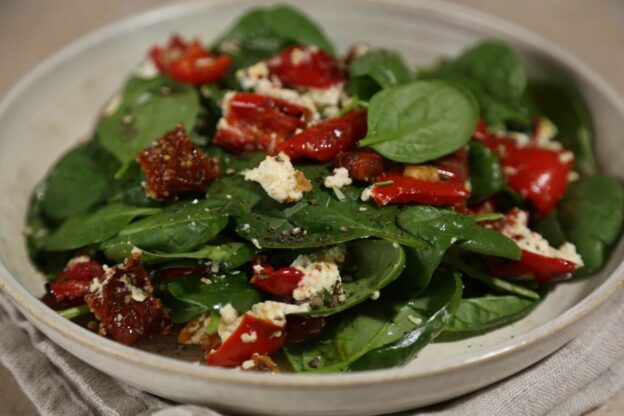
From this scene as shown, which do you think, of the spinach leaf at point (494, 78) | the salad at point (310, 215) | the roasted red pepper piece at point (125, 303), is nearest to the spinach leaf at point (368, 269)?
the salad at point (310, 215)

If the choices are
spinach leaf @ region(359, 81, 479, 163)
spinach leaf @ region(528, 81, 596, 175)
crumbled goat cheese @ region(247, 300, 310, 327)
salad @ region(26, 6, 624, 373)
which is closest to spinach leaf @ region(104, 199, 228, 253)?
salad @ region(26, 6, 624, 373)

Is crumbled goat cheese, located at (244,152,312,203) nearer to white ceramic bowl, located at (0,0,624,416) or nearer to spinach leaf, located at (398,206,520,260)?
spinach leaf, located at (398,206,520,260)

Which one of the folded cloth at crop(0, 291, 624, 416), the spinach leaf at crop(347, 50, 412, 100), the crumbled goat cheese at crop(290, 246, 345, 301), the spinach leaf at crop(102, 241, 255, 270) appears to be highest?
the spinach leaf at crop(347, 50, 412, 100)

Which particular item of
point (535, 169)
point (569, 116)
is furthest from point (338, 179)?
point (569, 116)

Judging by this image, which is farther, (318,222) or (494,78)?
(494,78)

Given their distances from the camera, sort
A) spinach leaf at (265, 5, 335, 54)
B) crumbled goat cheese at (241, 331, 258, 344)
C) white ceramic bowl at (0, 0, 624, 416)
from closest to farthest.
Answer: white ceramic bowl at (0, 0, 624, 416)
crumbled goat cheese at (241, 331, 258, 344)
spinach leaf at (265, 5, 335, 54)

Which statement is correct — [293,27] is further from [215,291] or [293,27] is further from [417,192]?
[215,291]

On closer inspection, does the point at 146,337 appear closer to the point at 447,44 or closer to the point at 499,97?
the point at 499,97
